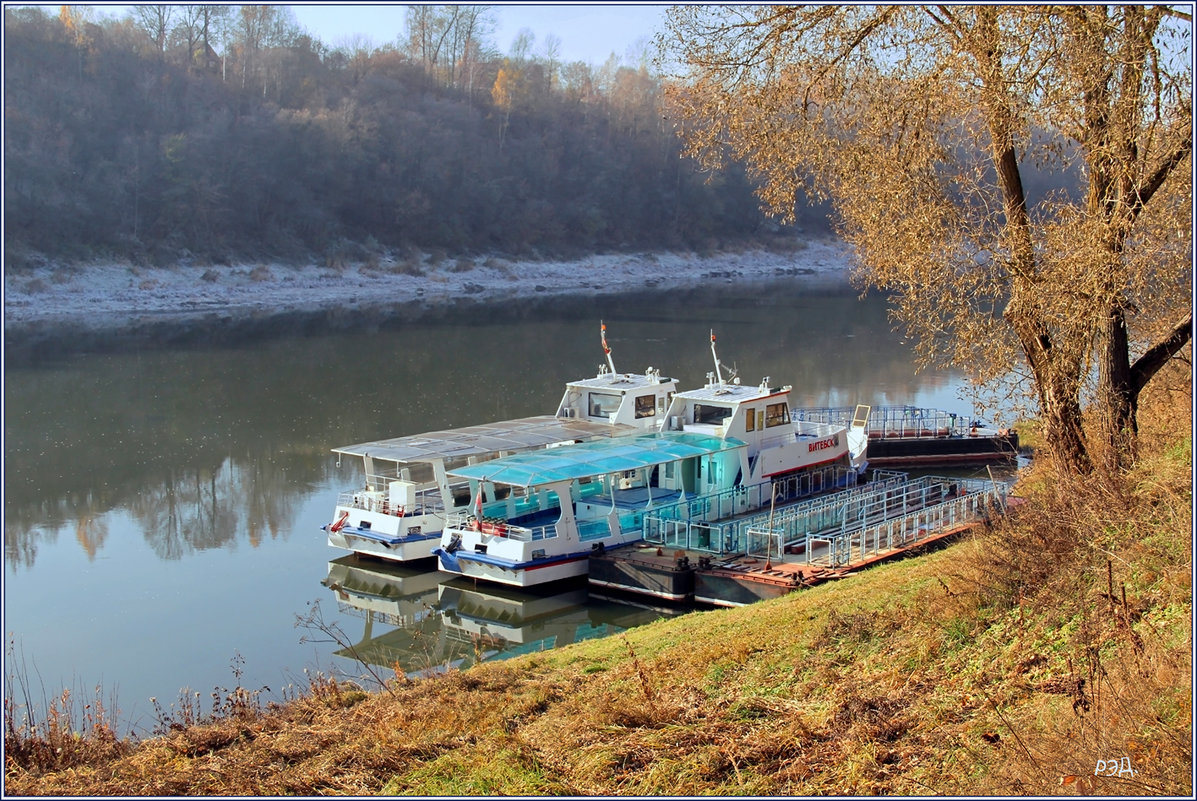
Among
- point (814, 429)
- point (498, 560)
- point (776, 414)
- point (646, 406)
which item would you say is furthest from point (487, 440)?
point (814, 429)

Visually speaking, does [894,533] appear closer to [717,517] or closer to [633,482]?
[717,517]

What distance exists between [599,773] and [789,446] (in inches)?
581

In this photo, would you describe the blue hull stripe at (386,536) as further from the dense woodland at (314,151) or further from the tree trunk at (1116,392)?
the dense woodland at (314,151)

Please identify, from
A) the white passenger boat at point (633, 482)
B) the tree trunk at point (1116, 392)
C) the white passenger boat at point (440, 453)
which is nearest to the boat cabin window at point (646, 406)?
the white passenger boat at point (440, 453)

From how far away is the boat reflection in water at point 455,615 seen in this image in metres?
15.9

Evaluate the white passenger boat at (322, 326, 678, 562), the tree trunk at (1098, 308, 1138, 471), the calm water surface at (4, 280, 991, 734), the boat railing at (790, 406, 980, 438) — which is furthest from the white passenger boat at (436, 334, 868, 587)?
the tree trunk at (1098, 308, 1138, 471)

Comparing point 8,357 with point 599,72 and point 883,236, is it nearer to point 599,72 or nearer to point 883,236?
point 883,236

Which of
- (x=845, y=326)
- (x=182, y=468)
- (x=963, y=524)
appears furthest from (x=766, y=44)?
(x=845, y=326)

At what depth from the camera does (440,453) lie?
62.6ft

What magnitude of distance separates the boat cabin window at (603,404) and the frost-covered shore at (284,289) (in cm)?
2200

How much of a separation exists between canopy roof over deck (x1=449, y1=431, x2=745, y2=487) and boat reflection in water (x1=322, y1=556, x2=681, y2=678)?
5.93 feet

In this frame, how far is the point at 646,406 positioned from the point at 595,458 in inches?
173

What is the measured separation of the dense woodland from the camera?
6444cm

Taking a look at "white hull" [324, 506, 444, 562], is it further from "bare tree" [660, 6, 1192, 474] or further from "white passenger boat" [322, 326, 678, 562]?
"bare tree" [660, 6, 1192, 474]
